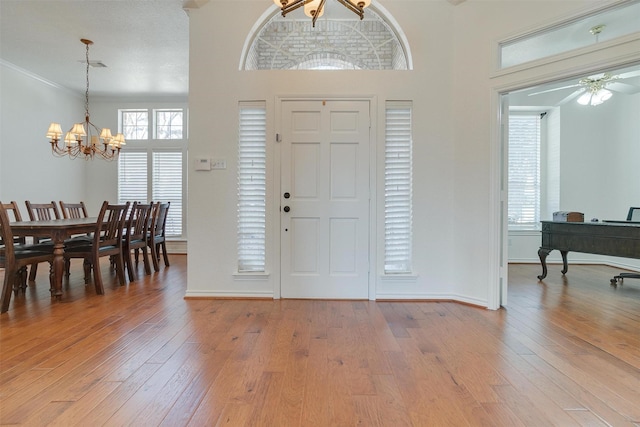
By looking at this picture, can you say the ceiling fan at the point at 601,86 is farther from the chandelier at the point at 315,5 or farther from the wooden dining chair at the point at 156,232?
the wooden dining chair at the point at 156,232

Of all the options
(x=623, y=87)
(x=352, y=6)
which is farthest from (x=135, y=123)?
(x=623, y=87)

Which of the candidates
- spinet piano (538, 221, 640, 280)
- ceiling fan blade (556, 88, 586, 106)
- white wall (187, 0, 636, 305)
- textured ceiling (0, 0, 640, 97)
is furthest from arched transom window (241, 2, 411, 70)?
ceiling fan blade (556, 88, 586, 106)

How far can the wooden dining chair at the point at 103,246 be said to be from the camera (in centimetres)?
366

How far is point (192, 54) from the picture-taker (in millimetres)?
3469

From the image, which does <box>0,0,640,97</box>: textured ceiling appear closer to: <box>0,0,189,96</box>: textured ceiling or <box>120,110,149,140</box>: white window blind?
<box>0,0,189,96</box>: textured ceiling

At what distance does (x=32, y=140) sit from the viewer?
5.75 metres

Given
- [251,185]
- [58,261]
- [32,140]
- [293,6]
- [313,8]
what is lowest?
[58,261]

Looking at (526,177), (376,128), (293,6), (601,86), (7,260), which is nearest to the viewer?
(293,6)

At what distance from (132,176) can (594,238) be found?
7951 mm

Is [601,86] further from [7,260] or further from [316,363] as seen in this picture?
[7,260]

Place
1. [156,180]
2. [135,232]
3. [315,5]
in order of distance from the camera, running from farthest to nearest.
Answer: [156,180], [135,232], [315,5]

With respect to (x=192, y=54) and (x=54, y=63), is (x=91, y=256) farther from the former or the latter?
(x=54, y=63)

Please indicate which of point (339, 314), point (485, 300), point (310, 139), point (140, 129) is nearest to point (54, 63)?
point (140, 129)

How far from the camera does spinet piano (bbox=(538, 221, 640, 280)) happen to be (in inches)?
139
